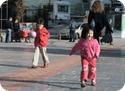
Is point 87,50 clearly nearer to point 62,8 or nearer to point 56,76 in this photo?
point 56,76

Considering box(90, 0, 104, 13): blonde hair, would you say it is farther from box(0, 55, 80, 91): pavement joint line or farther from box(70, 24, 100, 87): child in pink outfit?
box(0, 55, 80, 91): pavement joint line

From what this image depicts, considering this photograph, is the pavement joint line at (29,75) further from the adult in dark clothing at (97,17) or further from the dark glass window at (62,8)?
the dark glass window at (62,8)

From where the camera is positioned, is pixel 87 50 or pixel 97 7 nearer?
pixel 87 50

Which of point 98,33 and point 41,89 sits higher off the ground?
point 98,33

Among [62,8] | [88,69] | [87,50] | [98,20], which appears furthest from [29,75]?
[62,8]

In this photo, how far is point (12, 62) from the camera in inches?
631

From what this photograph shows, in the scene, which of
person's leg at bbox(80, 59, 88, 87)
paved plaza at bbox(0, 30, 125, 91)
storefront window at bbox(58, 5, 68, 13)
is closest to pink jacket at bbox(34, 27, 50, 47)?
paved plaza at bbox(0, 30, 125, 91)

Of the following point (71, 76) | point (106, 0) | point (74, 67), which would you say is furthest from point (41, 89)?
point (106, 0)

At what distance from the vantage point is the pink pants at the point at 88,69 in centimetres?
1055

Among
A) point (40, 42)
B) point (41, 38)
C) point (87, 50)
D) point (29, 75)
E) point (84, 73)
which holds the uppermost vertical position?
point (87, 50)

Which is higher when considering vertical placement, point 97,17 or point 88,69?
point 97,17

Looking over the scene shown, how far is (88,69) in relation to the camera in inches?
427

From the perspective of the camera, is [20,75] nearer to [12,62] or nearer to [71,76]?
[71,76]

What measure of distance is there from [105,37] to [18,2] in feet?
57.7
